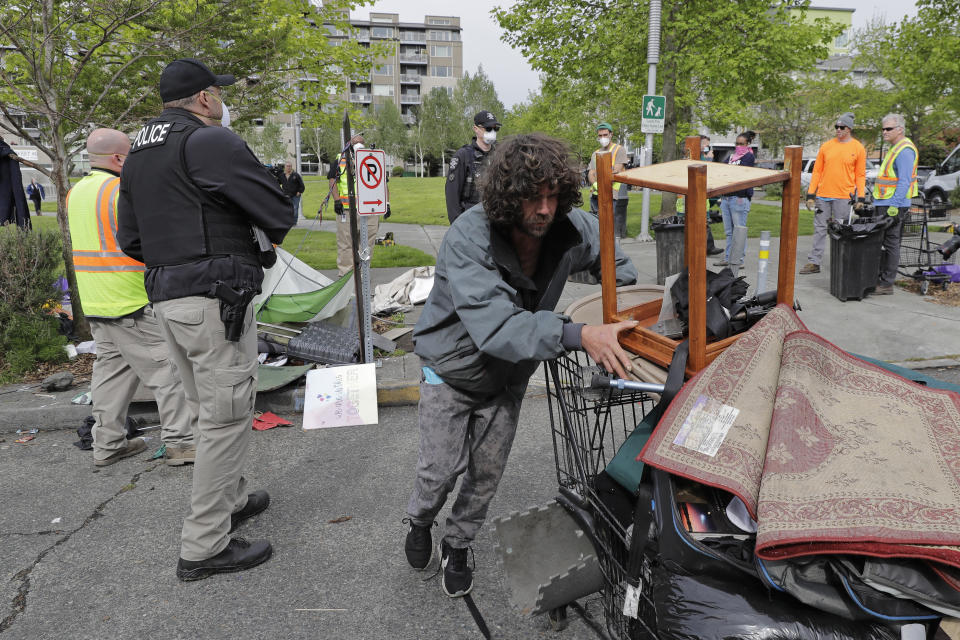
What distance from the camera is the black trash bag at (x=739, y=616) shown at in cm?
144

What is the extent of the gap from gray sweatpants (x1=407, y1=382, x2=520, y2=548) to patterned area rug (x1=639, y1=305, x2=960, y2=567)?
105 cm

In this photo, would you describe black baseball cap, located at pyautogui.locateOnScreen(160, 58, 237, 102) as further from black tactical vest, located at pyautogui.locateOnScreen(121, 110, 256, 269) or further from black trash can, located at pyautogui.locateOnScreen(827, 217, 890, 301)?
black trash can, located at pyautogui.locateOnScreen(827, 217, 890, 301)

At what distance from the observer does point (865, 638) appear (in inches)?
55.8

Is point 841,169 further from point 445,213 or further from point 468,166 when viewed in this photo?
point 445,213

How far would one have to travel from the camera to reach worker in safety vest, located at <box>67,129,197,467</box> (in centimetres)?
413

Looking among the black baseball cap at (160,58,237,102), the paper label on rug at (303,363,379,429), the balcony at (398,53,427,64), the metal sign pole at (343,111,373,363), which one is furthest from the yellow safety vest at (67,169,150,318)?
the balcony at (398,53,427,64)

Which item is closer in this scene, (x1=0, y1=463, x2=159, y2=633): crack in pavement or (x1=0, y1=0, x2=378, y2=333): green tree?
(x1=0, y1=463, x2=159, y2=633): crack in pavement

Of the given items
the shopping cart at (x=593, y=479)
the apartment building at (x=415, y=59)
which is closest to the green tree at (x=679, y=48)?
the shopping cart at (x=593, y=479)

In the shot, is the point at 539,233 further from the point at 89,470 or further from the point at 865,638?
the point at 89,470

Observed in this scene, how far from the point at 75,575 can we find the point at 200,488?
2.56ft

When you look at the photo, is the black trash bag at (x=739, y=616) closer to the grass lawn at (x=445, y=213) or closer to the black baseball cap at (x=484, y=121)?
the black baseball cap at (x=484, y=121)

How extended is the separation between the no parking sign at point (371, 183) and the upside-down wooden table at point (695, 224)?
11.2 feet

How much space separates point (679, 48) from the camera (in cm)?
1498

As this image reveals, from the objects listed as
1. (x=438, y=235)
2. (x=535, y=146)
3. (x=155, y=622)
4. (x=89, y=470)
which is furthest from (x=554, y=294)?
(x=438, y=235)
